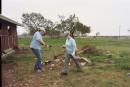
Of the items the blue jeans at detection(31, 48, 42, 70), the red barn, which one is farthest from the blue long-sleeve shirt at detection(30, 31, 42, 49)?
the red barn

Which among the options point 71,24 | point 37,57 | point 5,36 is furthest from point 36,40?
point 71,24

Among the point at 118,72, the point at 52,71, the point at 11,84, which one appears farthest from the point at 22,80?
the point at 118,72

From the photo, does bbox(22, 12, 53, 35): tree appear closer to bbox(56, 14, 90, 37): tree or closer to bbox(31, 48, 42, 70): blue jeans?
bbox(56, 14, 90, 37): tree

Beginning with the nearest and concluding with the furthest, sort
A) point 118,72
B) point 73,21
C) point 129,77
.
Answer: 1. point 129,77
2. point 118,72
3. point 73,21

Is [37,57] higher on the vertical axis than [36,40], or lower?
lower

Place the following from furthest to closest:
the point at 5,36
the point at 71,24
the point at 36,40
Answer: the point at 71,24, the point at 5,36, the point at 36,40

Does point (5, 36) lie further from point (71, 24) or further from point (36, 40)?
point (71, 24)

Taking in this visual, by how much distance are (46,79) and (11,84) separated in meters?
1.25

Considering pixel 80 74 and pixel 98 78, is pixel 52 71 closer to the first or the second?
pixel 80 74

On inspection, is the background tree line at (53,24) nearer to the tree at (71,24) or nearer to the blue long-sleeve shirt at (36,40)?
the tree at (71,24)

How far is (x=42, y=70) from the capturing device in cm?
1451

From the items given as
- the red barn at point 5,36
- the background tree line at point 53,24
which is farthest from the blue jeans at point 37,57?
the background tree line at point 53,24

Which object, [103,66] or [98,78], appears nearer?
[98,78]

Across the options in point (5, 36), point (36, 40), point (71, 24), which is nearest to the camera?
point (36, 40)
